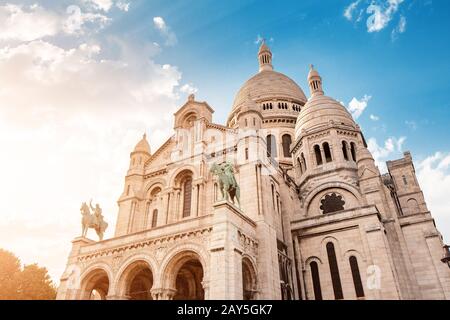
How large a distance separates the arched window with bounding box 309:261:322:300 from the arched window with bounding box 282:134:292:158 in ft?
59.5

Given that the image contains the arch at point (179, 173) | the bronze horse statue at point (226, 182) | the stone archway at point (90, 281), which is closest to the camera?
the bronze horse statue at point (226, 182)

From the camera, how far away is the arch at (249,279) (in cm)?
1912

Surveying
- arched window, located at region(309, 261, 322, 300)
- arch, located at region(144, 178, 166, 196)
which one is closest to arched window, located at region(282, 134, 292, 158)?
arch, located at region(144, 178, 166, 196)

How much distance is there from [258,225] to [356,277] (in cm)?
778

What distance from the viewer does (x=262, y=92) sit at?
4797cm

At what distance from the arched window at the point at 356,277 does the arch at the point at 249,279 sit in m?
7.58

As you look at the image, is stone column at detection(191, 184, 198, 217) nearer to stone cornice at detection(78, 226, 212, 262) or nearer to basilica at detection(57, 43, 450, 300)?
basilica at detection(57, 43, 450, 300)

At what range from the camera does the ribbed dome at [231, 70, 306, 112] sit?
47562 millimetres

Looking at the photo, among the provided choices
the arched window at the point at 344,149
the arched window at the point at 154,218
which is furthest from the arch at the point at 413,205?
the arched window at the point at 154,218

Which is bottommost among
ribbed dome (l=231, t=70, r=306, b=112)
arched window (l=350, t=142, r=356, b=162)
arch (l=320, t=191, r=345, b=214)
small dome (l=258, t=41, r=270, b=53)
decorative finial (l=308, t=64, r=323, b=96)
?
arch (l=320, t=191, r=345, b=214)

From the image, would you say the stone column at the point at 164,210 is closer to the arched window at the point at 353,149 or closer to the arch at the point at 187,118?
the arch at the point at 187,118

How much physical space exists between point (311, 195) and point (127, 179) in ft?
52.2
